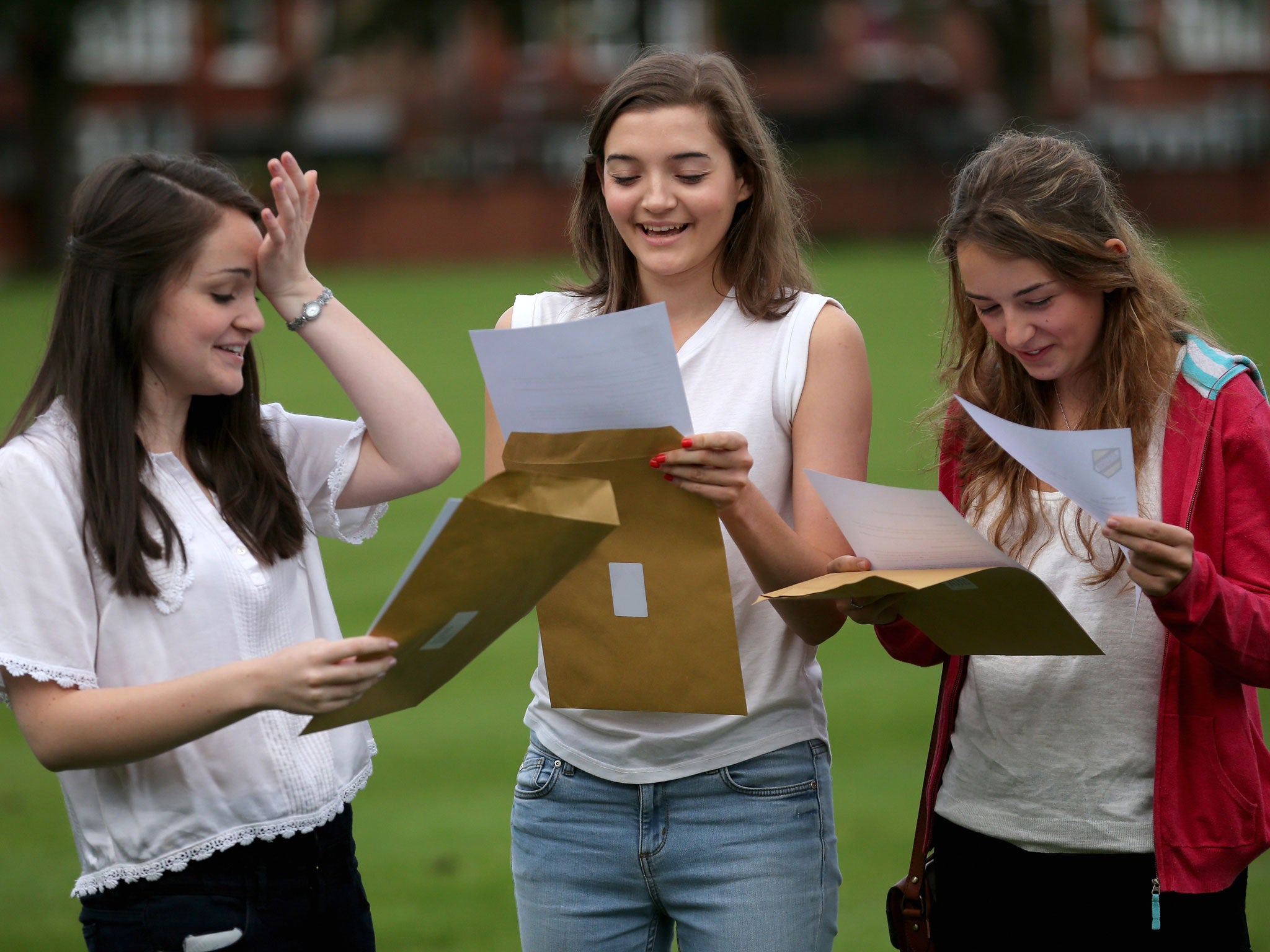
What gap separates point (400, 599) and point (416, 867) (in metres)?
2.97

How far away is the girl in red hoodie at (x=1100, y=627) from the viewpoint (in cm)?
213

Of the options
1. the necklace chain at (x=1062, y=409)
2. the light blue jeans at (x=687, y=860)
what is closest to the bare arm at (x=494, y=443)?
the light blue jeans at (x=687, y=860)

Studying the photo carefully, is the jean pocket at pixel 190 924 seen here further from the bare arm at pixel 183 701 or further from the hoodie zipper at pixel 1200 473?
the hoodie zipper at pixel 1200 473

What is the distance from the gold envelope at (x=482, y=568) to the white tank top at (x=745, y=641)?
0.37m

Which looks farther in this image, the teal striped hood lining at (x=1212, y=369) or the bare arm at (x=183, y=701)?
the teal striped hood lining at (x=1212, y=369)

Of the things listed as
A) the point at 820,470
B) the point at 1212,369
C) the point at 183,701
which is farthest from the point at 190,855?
the point at 1212,369

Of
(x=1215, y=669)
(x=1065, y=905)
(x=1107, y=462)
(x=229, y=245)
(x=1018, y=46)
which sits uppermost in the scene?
(x=1018, y=46)

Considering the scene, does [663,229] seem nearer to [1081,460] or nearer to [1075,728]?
[1081,460]

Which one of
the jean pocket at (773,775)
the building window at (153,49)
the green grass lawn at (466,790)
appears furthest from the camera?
the building window at (153,49)

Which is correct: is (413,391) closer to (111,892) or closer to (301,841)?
(301,841)

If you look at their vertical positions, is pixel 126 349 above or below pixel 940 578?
above

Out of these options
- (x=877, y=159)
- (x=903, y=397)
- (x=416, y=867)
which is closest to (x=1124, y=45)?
(x=877, y=159)

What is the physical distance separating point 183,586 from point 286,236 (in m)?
0.58

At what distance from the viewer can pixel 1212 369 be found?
2193 millimetres
